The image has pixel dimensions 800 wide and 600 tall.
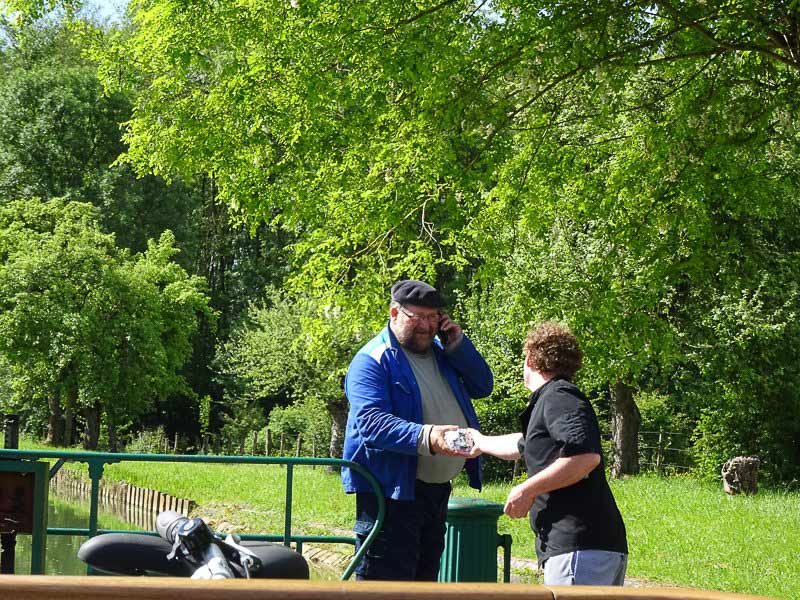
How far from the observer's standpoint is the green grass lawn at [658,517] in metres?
12.7

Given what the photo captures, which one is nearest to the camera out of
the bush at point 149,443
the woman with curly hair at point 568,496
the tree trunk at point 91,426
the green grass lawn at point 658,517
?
the woman with curly hair at point 568,496

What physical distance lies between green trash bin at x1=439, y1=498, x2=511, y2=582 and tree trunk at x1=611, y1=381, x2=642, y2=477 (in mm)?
22448

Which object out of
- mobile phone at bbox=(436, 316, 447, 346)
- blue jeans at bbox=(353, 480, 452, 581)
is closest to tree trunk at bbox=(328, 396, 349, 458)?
mobile phone at bbox=(436, 316, 447, 346)

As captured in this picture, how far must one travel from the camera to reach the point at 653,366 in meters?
25.0

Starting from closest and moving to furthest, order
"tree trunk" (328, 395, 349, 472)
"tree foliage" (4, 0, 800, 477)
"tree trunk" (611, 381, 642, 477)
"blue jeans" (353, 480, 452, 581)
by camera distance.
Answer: "blue jeans" (353, 480, 452, 581) < "tree foliage" (4, 0, 800, 477) < "tree trunk" (611, 381, 642, 477) < "tree trunk" (328, 395, 349, 472)

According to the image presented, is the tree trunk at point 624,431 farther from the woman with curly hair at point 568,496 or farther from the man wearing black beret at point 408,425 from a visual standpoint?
the woman with curly hair at point 568,496

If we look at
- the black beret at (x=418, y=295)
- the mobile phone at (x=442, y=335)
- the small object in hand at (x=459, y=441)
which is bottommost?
the small object in hand at (x=459, y=441)

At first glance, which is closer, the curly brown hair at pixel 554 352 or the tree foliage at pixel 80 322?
the curly brown hair at pixel 554 352

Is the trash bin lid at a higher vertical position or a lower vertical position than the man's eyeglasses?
lower

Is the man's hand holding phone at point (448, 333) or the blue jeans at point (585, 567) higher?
the man's hand holding phone at point (448, 333)

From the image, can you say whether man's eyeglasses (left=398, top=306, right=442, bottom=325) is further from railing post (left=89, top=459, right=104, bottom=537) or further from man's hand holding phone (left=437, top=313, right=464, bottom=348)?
railing post (left=89, top=459, right=104, bottom=537)

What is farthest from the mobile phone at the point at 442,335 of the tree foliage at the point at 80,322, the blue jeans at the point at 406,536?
the tree foliage at the point at 80,322

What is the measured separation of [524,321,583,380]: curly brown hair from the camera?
179 inches

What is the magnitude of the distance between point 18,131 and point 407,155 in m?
36.9
